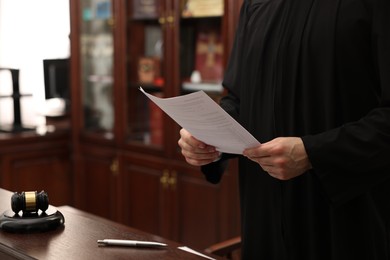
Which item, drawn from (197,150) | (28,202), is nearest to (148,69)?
(197,150)

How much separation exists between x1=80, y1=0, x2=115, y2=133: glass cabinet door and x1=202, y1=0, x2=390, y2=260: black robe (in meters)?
2.18

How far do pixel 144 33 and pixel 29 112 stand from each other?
882mm

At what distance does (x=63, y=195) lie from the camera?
12.6 ft

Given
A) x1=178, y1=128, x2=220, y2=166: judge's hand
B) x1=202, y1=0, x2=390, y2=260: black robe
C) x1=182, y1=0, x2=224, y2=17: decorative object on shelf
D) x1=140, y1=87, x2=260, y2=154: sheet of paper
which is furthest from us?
x1=182, y1=0, x2=224, y2=17: decorative object on shelf

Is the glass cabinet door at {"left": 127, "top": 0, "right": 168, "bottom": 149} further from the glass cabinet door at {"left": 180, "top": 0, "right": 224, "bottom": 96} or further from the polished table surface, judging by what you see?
the polished table surface

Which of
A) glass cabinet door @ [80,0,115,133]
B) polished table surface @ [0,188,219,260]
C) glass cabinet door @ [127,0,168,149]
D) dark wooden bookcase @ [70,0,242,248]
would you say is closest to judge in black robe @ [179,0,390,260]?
polished table surface @ [0,188,219,260]

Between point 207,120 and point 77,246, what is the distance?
35 centimetres

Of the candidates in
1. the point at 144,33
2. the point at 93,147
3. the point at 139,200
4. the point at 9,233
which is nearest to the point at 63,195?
the point at 93,147

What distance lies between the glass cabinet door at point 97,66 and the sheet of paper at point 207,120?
7.64 ft

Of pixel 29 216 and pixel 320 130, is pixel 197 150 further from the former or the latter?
pixel 29 216

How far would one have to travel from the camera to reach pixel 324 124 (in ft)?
4.53

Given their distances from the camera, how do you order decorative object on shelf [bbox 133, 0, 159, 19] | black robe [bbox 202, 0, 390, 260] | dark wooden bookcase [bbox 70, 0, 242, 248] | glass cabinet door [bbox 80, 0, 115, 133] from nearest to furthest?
black robe [bbox 202, 0, 390, 260] < dark wooden bookcase [bbox 70, 0, 242, 248] < decorative object on shelf [bbox 133, 0, 159, 19] < glass cabinet door [bbox 80, 0, 115, 133]

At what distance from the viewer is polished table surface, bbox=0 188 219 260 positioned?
1.19 m

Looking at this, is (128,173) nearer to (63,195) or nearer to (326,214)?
(63,195)
